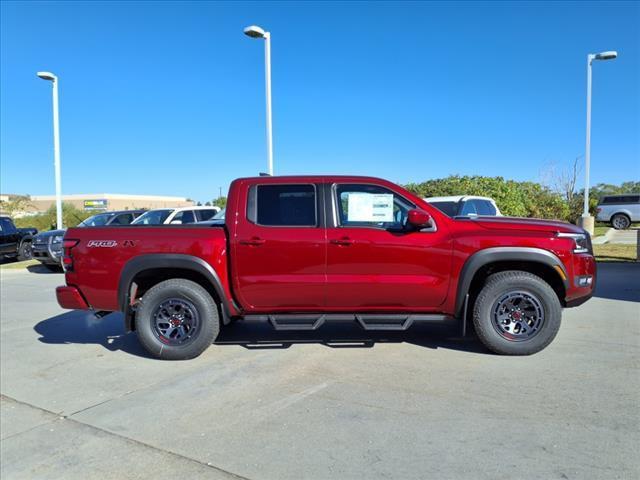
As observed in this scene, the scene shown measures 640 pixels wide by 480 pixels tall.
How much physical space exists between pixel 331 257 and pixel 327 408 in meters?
1.62

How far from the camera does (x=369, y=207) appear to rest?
199 inches

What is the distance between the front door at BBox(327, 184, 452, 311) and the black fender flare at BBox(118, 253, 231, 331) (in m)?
1.20

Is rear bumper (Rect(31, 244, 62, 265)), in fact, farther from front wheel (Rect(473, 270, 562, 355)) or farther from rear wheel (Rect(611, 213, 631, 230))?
rear wheel (Rect(611, 213, 631, 230))

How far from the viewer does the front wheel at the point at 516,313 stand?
15.9 ft

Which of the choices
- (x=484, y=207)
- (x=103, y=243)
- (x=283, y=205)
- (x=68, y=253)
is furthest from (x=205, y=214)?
(x=283, y=205)

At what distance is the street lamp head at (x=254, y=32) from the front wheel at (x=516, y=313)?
10.8m

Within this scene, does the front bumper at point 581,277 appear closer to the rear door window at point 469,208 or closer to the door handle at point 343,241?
the door handle at point 343,241

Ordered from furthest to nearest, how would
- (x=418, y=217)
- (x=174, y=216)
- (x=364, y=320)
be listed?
(x=174, y=216) < (x=364, y=320) < (x=418, y=217)

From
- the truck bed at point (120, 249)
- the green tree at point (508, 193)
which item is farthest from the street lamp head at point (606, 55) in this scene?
the truck bed at point (120, 249)

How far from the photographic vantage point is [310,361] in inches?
196

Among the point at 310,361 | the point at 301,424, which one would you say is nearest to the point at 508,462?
the point at 301,424

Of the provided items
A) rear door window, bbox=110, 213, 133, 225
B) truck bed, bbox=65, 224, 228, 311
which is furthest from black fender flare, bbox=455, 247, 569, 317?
rear door window, bbox=110, 213, 133, 225

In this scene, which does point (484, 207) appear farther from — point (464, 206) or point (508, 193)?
point (508, 193)

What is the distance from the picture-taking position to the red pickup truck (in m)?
4.86
